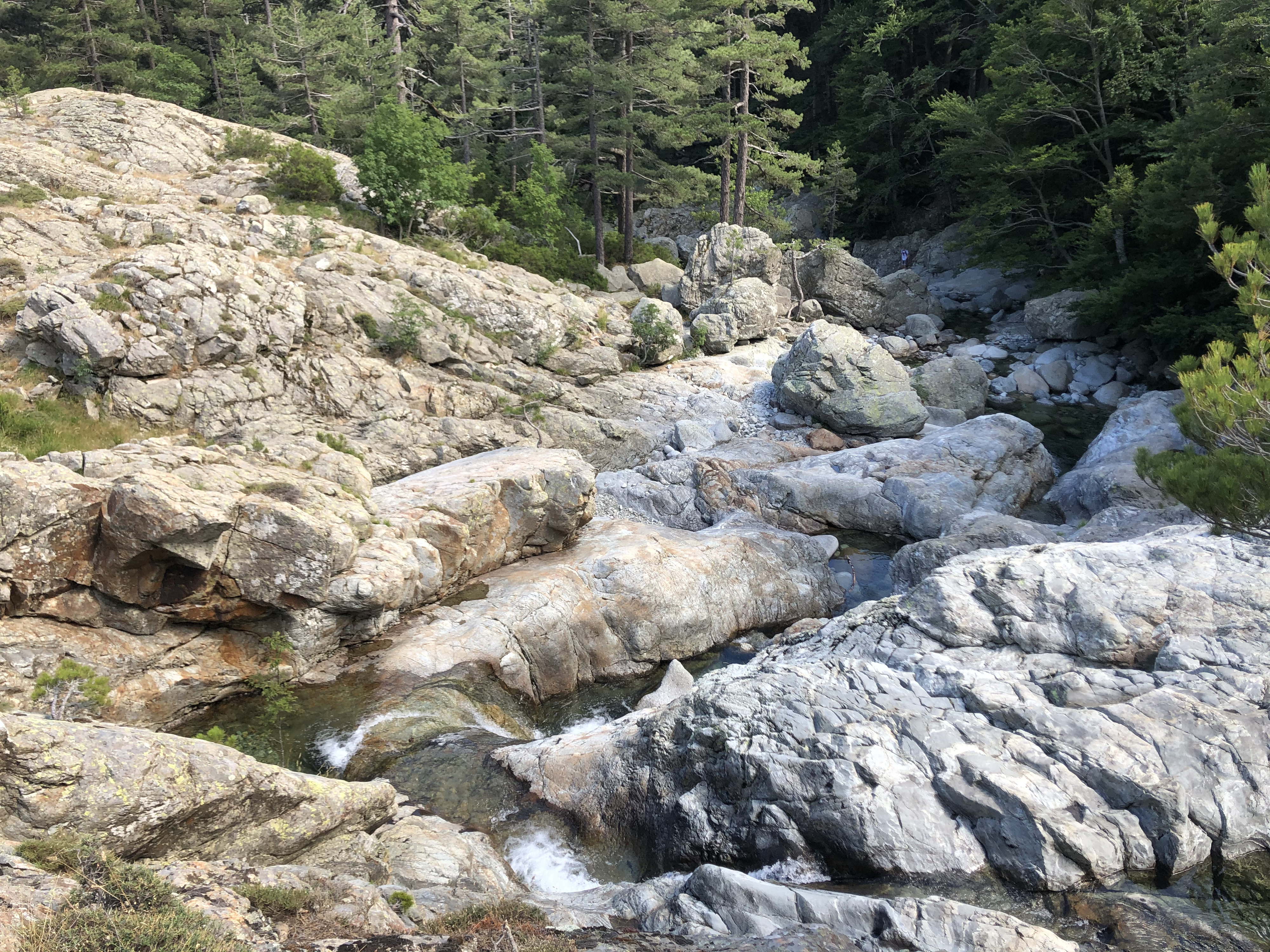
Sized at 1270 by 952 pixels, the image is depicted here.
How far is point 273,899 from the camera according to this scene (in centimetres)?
634

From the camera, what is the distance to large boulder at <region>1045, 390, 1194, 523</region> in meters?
17.2

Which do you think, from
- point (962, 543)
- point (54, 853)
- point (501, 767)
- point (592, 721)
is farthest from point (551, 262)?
point (54, 853)

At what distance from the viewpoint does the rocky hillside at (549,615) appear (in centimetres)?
743

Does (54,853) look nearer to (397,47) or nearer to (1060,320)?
(1060,320)

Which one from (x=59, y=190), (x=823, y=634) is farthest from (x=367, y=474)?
(x=59, y=190)

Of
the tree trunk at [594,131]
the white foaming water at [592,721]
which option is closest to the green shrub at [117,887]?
the white foaming water at [592,721]

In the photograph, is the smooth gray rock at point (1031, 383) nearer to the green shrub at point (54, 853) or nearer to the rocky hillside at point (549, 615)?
the rocky hillside at point (549, 615)

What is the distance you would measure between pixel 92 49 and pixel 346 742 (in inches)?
1712

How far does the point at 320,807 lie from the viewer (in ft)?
26.9

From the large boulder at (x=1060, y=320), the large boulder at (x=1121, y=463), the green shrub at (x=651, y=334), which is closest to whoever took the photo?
the large boulder at (x=1121, y=463)

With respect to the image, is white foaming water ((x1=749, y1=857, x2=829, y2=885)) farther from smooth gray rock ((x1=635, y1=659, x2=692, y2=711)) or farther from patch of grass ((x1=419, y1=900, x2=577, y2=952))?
smooth gray rock ((x1=635, y1=659, x2=692, y2=711))

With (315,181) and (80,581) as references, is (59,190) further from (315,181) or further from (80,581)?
(80,581)

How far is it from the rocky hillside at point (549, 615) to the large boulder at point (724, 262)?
9.75 m

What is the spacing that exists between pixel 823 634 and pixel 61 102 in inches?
1387
